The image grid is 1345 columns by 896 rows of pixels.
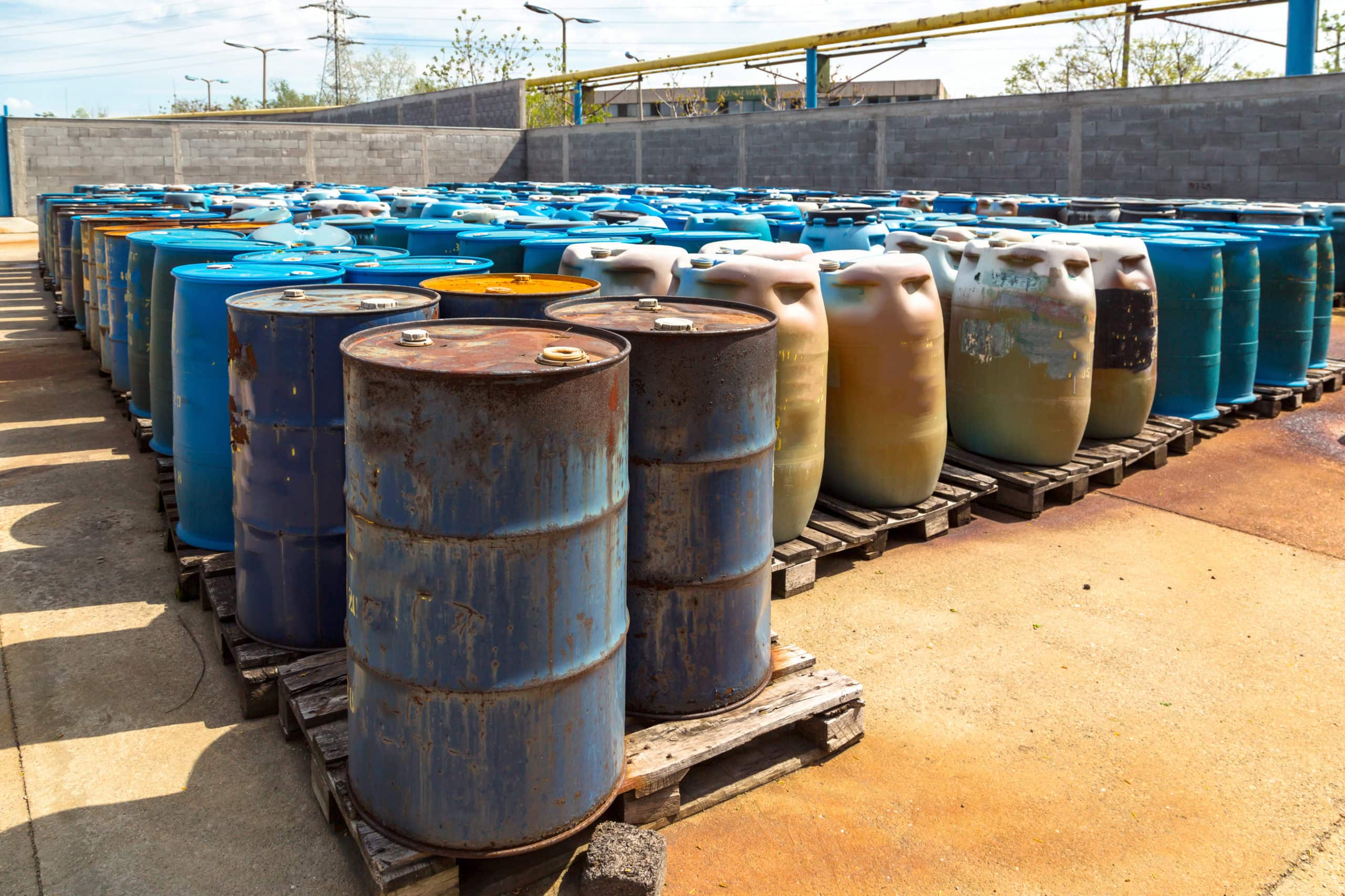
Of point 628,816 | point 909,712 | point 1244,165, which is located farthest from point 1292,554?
point 1244,165

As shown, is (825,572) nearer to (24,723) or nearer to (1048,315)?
(1048,315)

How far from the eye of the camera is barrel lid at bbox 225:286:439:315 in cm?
339

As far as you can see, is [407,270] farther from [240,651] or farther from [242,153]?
[242,153]

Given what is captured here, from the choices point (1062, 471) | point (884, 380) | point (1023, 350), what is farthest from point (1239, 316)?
point (884, 380)

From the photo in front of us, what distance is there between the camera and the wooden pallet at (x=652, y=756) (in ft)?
8.62

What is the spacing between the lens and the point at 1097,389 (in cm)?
641

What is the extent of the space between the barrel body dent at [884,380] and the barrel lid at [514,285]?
1.20 metres

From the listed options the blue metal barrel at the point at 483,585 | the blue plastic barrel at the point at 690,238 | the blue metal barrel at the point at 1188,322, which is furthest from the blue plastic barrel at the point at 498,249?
the blue metal barrel at the point at 1188,322

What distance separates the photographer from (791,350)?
14.3 feet

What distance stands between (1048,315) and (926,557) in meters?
1.52

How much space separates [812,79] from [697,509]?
80.1 ft

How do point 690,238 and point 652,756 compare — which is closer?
point 652,756

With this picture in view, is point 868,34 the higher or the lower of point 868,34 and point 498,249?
the higher

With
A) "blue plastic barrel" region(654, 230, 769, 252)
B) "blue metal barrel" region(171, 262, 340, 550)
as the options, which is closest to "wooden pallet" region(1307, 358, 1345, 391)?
"blue plastic barrel" region(654, 230, 769, 252)
